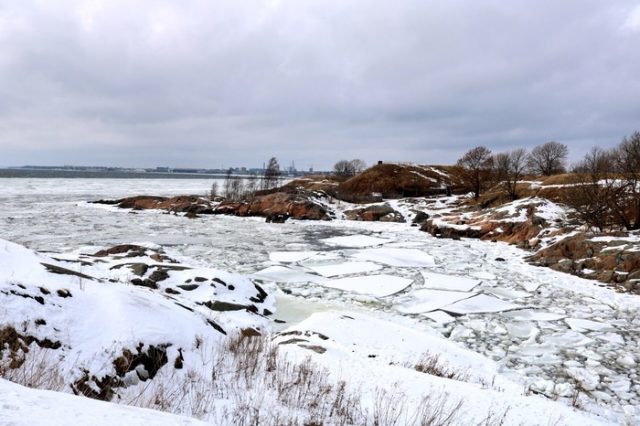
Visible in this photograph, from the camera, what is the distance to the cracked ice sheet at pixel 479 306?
11281mm

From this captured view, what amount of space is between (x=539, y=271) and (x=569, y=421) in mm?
12446

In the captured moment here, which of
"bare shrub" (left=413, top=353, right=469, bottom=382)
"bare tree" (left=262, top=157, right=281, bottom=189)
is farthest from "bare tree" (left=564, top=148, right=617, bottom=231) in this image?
"bare tree" (left=262, top=157, right=281, bottom=189)

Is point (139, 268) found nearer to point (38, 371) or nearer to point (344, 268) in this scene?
point (344, 268)

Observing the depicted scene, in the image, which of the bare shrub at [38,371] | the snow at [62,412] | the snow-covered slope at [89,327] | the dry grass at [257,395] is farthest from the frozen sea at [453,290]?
the bare shrub at [38,371]

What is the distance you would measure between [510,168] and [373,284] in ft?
105

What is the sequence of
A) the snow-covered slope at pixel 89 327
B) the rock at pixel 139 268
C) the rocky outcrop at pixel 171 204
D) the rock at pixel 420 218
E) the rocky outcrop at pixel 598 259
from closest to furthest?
the snow-covered slope at pixel 89 327 < the rock at pixel 139 268 < the rocky outcrop at pixel 598 259 < the rock at pixel 420 218 < the rocky outcrop at pixel 171 204

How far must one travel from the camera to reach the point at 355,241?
24359 millimetres

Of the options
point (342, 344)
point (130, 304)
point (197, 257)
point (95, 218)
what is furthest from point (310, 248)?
point (95, 218)

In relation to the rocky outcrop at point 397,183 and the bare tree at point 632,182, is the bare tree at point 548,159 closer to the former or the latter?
the rocky outcrop at point 397,183

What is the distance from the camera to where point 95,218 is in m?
32.4

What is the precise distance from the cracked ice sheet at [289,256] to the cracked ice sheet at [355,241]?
140 inches

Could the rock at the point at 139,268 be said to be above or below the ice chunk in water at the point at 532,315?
above

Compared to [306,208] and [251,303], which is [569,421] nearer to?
[251,303]

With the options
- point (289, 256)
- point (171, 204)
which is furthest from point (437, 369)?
point (171, 204)
